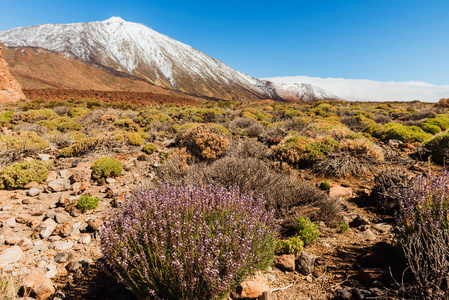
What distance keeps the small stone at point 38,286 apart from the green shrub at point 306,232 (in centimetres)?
330

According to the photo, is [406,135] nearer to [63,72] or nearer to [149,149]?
[149,149]

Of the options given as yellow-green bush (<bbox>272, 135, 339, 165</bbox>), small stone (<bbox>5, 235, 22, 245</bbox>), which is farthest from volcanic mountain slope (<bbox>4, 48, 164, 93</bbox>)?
small stone (<bbox>5, 235, 22, 245</bbox>)

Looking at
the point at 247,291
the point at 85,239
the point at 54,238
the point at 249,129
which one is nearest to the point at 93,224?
the point at 85,239

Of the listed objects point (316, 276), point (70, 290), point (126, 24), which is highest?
point (126, 24)

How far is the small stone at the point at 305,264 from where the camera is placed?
2850mm

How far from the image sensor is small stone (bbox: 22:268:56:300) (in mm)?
2422

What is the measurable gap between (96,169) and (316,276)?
595cm

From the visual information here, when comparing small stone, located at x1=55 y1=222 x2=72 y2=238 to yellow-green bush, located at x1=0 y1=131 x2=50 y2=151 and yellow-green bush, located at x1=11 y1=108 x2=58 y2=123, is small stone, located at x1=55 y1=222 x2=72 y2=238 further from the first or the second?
yellow-green bush, located at x1=11 y1=108 x2=58 y2=123

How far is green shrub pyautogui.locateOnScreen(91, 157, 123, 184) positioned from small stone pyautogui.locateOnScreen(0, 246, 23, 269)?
284 centimetres

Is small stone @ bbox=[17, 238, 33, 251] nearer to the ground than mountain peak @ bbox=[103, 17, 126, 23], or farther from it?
nearer to the ground

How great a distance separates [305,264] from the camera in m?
2.89

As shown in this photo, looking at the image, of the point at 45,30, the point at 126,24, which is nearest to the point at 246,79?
the point at 126,24

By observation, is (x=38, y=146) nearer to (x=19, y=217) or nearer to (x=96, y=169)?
(x=96, y=169)

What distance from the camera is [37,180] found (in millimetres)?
5664
